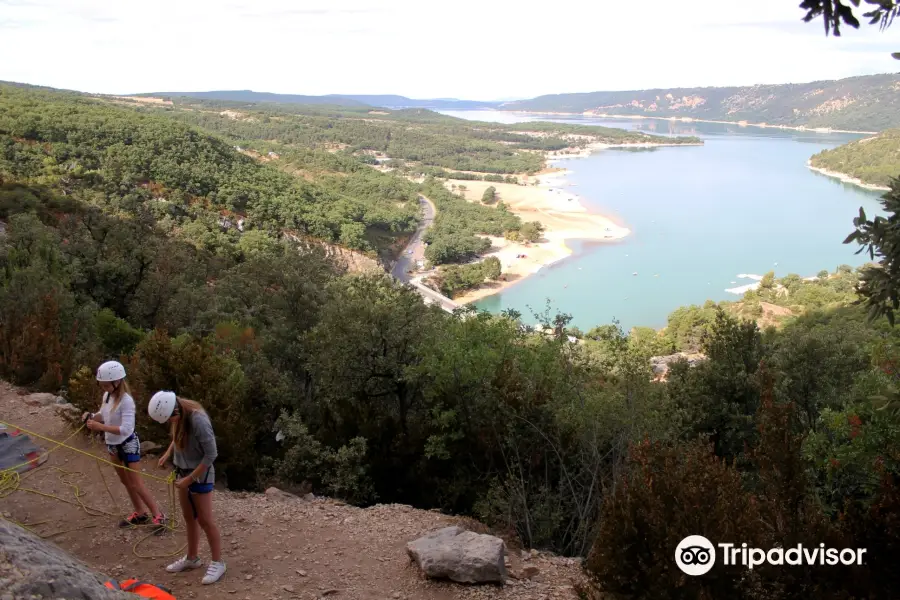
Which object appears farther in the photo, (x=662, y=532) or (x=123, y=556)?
(x=123, y=556)

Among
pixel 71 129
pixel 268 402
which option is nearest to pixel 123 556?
pixel 268 402

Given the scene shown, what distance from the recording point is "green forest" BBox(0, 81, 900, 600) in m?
4.24

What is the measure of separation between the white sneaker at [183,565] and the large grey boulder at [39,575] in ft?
4.03

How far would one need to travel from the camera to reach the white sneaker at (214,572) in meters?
4.94

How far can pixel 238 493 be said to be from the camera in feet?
24.1

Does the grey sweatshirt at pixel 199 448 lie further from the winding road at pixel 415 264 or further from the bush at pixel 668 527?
the winding road at pixel 415 264

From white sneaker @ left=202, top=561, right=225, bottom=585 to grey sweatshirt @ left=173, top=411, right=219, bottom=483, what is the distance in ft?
2.75

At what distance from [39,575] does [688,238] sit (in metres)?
70.0

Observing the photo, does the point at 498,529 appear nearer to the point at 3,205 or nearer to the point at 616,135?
the point at 3,205

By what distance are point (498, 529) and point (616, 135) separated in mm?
186028

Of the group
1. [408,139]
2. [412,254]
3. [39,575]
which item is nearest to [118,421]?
[39,575]

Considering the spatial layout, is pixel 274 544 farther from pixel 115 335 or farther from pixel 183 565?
pixel 115 335

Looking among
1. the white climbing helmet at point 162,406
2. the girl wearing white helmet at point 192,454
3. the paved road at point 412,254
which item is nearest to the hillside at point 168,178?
the paved road at point 412,254

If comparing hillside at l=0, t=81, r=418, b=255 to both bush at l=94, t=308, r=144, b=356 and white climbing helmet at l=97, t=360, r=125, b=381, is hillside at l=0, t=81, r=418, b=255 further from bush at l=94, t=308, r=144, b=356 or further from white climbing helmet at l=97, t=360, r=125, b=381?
white climbing helmet at l=97, t=360, r=125, b=381
